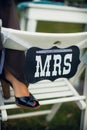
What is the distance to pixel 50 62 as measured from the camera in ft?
6.53

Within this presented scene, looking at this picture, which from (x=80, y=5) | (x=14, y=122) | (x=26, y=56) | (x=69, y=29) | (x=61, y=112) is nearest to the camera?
(x=26, y=56)

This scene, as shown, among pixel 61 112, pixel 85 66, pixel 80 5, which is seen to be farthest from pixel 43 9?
pixel 85 66

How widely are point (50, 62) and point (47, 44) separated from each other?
3.8 inches

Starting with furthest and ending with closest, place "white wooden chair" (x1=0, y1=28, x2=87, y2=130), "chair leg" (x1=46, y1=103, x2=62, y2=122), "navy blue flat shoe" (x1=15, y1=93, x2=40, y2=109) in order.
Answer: "chair leg" (x1=46, y1=103, x2=62, y2=122) → "navy blue flat shoe" (x1=15, y1=93, x2=40, y2=109) → "white wooden chair" (x1=0, y1=28, x2=87, y2=130)

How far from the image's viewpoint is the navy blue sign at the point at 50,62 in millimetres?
1950

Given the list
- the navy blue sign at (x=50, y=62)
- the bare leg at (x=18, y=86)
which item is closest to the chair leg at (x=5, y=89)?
the bare leg at (x=18, y=86)

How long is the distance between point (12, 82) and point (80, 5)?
1.63m

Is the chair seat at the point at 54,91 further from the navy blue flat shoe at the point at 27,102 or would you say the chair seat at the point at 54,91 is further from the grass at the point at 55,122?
the grass at the point at 55,122

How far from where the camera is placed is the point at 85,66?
7.55 ft

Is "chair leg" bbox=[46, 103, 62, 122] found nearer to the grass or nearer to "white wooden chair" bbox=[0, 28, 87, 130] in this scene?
the grass

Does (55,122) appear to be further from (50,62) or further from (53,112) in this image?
(50,62)

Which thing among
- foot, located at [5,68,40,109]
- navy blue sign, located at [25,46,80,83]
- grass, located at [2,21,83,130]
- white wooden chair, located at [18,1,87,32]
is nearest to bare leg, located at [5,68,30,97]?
foot, located at [5,68,40,109]

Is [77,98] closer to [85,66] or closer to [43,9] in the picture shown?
[85,66]

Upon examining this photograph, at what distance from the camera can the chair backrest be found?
6.19 feet
